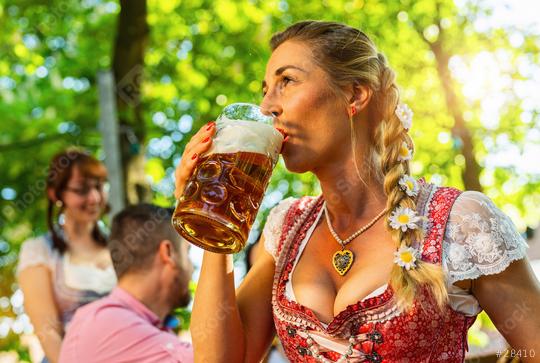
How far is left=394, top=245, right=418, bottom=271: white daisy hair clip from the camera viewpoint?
5.08 ft

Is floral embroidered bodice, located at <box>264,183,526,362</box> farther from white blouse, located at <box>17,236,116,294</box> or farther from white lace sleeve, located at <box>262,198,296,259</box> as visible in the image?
white blouse, located at <box>17,236,116,294</box>

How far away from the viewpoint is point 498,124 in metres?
7.87

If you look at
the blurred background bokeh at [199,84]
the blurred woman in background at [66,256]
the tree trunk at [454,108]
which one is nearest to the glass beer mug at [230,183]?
the blurred woman in background at [66,256]

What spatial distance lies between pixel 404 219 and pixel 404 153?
238mm

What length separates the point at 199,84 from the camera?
8.46 m

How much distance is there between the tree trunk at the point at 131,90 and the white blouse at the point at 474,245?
3.97 meters

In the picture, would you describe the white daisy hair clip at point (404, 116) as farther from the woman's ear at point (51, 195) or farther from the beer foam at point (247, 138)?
the woman's ear at point (51, 195)

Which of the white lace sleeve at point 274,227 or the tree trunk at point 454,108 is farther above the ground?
the white lace sleeve at point 274,227

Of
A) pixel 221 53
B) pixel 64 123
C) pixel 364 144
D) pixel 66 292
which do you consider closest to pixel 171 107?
pixel 221 53

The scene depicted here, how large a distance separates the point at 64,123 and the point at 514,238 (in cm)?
828

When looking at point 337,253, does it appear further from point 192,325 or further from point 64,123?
point 64,123

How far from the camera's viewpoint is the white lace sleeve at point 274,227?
1865 millimetres

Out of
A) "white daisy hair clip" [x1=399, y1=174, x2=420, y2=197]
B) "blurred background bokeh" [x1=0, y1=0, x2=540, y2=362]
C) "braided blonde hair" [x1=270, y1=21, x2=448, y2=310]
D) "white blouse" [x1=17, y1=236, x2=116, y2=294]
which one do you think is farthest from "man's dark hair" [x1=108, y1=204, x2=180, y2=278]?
"blurred background bokeh" [x1=0, y1=0, x2=540, y2=362]

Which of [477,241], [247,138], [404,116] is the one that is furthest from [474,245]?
[247,138]
